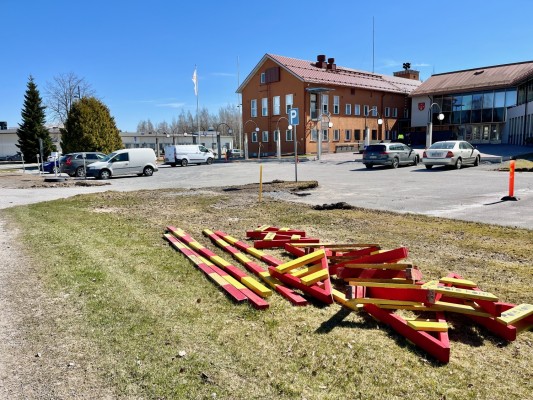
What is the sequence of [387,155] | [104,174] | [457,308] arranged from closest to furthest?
[457,308] → [104,174] → [387,155]

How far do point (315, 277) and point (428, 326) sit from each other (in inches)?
60.5

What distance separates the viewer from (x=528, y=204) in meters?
11.5

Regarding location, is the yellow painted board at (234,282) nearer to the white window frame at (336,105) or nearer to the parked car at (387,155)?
the parked car at (387,155)

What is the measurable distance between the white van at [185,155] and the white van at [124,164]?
35.8ft

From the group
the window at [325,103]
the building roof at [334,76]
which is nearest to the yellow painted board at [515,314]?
the building roof at [334,76]

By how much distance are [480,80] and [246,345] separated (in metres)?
51.3

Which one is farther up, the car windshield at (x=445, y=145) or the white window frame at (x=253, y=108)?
the white window frame at (x=253, y=108)

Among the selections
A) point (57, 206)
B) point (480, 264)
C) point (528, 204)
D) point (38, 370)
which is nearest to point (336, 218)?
point (480, 264)

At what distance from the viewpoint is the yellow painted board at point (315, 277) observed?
16.1 ft

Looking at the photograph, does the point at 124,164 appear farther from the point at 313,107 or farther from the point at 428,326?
the point at 313,107

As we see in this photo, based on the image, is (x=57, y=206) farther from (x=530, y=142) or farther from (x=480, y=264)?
(x=530, y=142)

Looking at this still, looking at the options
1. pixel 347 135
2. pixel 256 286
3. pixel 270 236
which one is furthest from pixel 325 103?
pixel 256 286

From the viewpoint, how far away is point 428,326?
3.70 m

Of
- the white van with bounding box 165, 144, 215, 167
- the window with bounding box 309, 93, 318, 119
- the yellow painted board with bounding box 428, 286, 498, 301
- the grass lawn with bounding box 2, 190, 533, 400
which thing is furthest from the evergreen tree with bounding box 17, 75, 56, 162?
the yellow painted board with bounding box 428, 286, 498, 301
